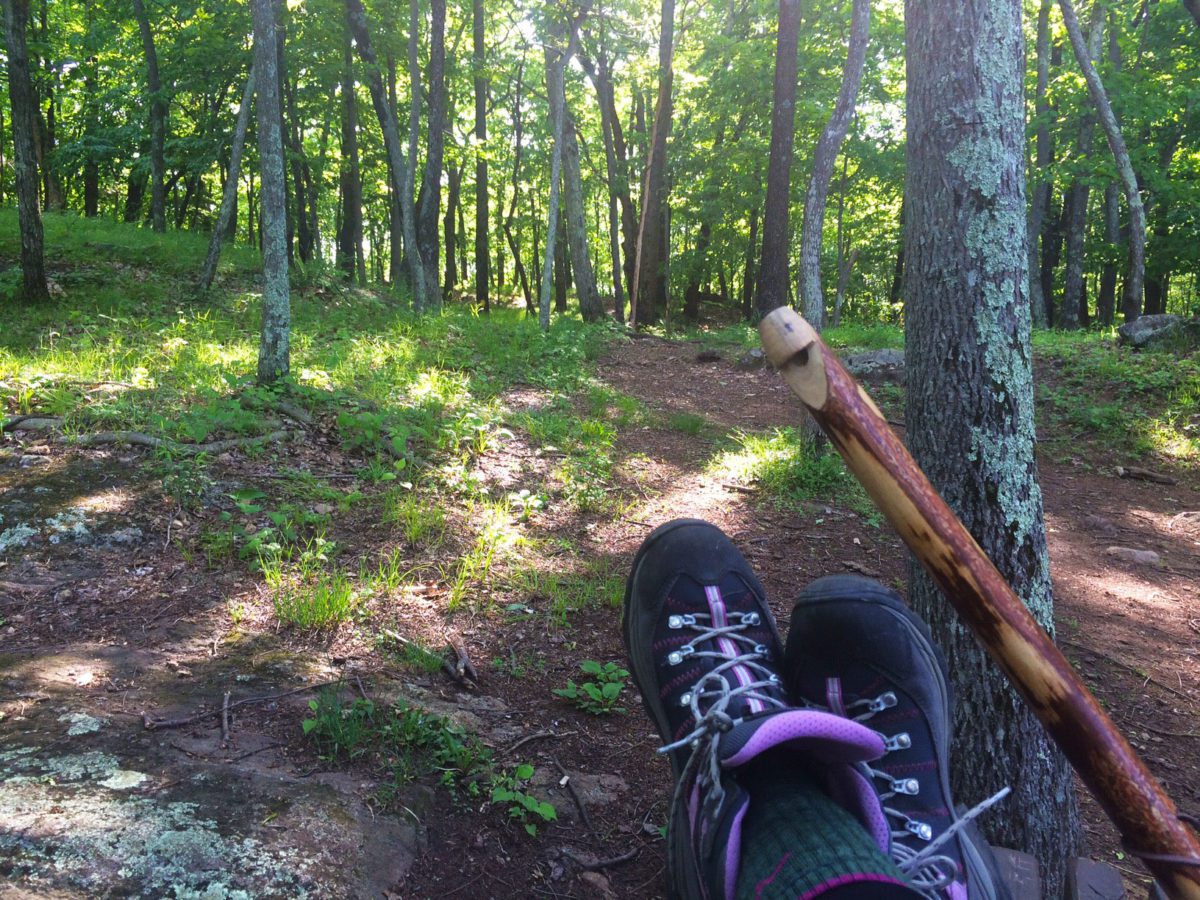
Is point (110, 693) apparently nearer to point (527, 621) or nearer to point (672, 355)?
point (527, 621)

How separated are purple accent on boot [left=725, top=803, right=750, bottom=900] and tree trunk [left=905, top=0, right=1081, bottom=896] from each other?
924 millimetres

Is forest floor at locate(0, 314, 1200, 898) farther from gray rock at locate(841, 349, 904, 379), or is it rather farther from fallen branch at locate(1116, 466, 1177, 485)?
gray rock at locate(841, 349, 904, 379)

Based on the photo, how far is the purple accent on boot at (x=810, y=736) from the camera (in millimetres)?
1255

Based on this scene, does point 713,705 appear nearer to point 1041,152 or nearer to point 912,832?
point 912,832

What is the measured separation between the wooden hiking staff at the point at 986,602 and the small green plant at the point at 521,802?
1350 millimetres

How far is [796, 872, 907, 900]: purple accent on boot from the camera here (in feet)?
3.60

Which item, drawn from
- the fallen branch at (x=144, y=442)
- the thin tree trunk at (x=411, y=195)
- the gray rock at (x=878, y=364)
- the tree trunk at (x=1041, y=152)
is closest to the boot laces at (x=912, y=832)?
the fallen branch at (x=144, y=442)

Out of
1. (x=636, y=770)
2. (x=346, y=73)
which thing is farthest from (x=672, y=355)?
(x=636, y=770)

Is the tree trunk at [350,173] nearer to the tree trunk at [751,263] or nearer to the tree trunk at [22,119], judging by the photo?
the tree trunk at [22,119]

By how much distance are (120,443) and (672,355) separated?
828 centimetres

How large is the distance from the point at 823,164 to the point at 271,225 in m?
4.35

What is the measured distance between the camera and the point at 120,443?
388cm

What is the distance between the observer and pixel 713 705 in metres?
1.52

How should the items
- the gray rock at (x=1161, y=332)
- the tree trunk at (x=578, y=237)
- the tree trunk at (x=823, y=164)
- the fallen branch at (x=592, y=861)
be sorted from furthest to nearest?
the tree trunk at (x=578, y=237) → the gray rock at (x=1161, y=332) → the tree trunk at (x=823, y=164) → the fallen branch at (x=592, y=861)
